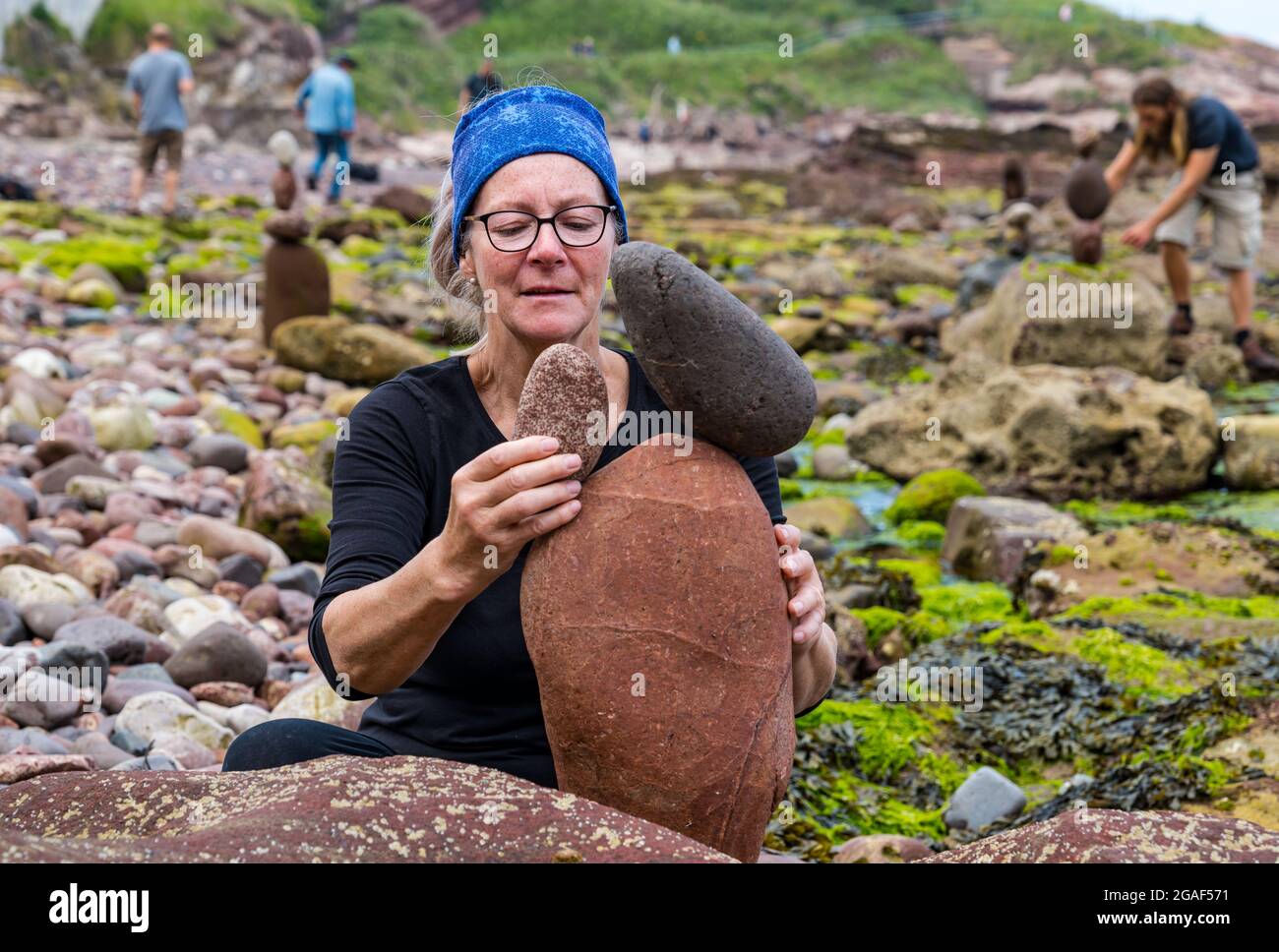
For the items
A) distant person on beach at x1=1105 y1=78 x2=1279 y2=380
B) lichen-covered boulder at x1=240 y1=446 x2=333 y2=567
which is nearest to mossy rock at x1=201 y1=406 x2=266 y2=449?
lichen-covered boulder at x1=240 y1=446 x2=333 y2=567

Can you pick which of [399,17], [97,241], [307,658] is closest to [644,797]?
[307,658]

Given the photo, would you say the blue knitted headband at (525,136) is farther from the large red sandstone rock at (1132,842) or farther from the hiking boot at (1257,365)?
the hiking boot at (1257,365)

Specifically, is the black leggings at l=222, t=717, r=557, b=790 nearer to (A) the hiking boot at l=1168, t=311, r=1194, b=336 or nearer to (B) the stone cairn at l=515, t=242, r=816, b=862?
(B) the stone cairn at l=515, t=242, r=816, b=862

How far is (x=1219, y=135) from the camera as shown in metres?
11.2

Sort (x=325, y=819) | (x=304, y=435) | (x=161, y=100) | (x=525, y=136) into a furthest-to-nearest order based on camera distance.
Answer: (x=161, y=100), (x=304, y=435), (x=525, y=136), (x=325, y=819)

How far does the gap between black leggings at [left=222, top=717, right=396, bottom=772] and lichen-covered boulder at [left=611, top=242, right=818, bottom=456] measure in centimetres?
103

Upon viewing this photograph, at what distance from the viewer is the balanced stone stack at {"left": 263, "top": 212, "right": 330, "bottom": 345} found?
11.4 meters

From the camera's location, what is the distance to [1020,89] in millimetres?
65812

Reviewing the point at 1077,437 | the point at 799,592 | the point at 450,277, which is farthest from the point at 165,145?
the point at 799,592

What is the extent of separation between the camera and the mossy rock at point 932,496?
9.02 metres

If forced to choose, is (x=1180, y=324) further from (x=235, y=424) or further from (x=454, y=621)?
(x=454, y=621)

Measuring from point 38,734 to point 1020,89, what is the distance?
67101 mm

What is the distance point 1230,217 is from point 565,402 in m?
10.3
